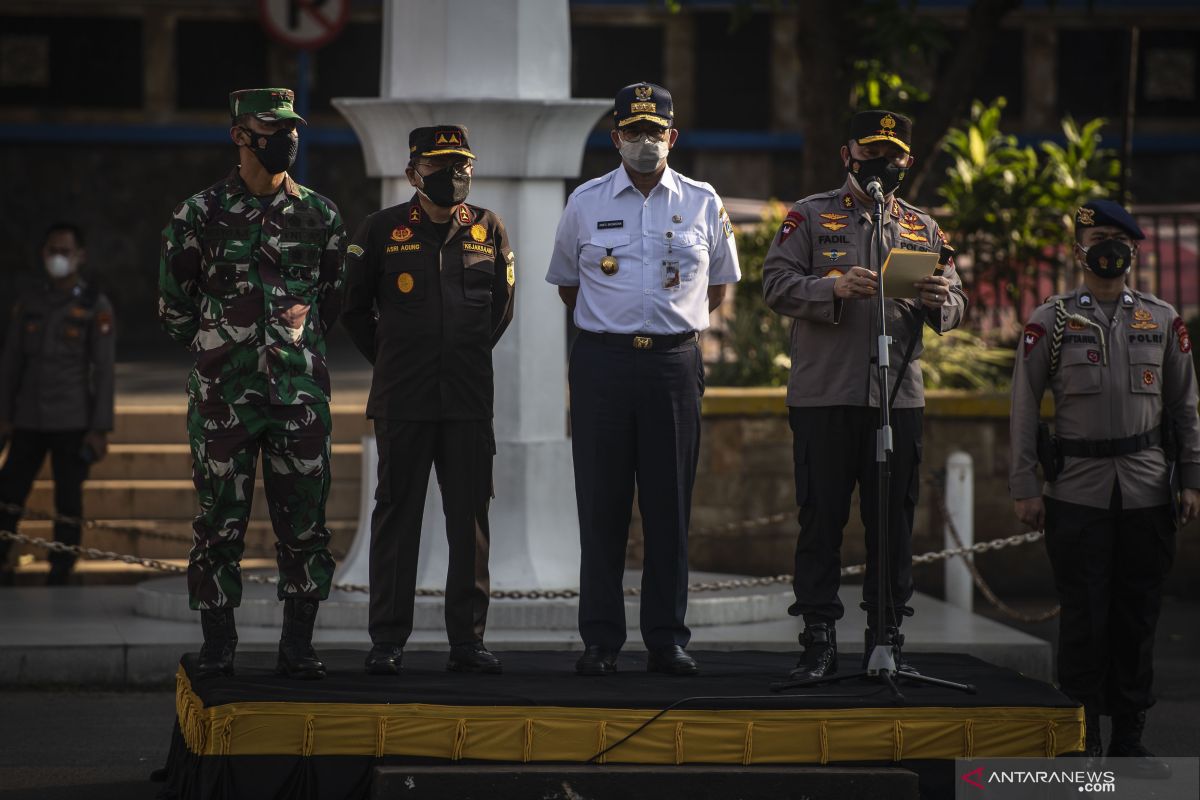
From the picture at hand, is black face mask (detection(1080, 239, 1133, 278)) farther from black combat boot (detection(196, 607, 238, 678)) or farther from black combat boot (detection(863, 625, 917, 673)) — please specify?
black combat boot (detection(196, 607, 238, 678))

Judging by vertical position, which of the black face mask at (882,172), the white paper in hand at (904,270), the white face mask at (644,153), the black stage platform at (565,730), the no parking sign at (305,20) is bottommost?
the black stage platform at (565,730)

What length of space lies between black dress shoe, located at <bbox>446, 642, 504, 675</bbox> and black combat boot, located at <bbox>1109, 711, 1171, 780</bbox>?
92.7 inches

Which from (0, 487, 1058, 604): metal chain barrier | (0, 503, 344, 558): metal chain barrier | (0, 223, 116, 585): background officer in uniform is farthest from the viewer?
(0, 223, 116, 585): background officer in uniform

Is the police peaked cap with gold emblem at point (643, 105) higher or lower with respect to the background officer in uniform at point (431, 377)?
higher

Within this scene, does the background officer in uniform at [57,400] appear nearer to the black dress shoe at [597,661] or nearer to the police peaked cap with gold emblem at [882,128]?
the black dress shoe at [597,661]

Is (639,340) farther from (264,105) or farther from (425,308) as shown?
(264,105)

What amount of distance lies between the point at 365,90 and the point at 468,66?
11.3 meters

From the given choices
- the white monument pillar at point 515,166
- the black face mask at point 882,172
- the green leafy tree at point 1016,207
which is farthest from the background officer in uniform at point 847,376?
the green leafy tree at point 1016,207

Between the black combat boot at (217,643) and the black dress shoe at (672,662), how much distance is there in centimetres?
157

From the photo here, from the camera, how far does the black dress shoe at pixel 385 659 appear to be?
7.84m

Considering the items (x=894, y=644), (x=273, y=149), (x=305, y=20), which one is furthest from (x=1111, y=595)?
(x=305, y=20)

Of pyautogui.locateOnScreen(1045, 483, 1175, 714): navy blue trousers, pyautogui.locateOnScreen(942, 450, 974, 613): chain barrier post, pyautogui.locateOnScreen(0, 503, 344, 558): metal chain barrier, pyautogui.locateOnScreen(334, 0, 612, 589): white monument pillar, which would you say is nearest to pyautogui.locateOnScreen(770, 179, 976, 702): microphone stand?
pyautogui.locateOnScreen(1045, 483, 1175, 714): navy blue trousers

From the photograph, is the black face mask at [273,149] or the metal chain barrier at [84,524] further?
the metal chain barrier at [84,524]

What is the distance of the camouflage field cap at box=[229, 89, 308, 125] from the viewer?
7551 millimetres
